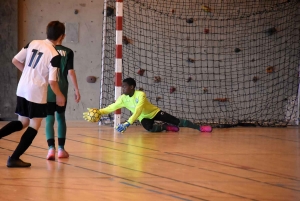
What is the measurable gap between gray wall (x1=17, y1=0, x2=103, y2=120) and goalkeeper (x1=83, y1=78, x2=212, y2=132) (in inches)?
56.0

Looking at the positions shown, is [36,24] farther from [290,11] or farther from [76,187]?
[76,187]

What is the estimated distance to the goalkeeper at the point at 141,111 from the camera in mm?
6931

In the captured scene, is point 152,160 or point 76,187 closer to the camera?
point 76,187

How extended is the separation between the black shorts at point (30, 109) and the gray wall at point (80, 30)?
4.02 meters

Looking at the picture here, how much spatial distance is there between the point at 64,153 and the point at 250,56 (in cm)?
469

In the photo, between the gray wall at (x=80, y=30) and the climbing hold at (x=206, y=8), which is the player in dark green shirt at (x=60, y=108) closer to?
the gray wall at (x=80, y=30)

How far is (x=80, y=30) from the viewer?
27.2ft

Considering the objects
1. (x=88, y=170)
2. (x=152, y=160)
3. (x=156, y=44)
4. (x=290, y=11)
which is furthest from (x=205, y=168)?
(x=290, y=11)

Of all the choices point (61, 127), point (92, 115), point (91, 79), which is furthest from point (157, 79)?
point (61, 127)

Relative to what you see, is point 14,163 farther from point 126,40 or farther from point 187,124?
point 126,40

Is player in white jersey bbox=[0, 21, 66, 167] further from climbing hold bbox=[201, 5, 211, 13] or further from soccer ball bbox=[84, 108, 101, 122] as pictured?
climbing hold bbox=[201, 5, 211, 13]

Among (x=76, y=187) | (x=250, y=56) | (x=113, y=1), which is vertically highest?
(x=113, y=1)

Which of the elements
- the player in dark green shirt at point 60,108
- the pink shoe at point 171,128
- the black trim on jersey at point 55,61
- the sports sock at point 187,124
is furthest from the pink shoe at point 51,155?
the sports sock at point 187,124

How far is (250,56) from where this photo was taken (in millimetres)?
8719
